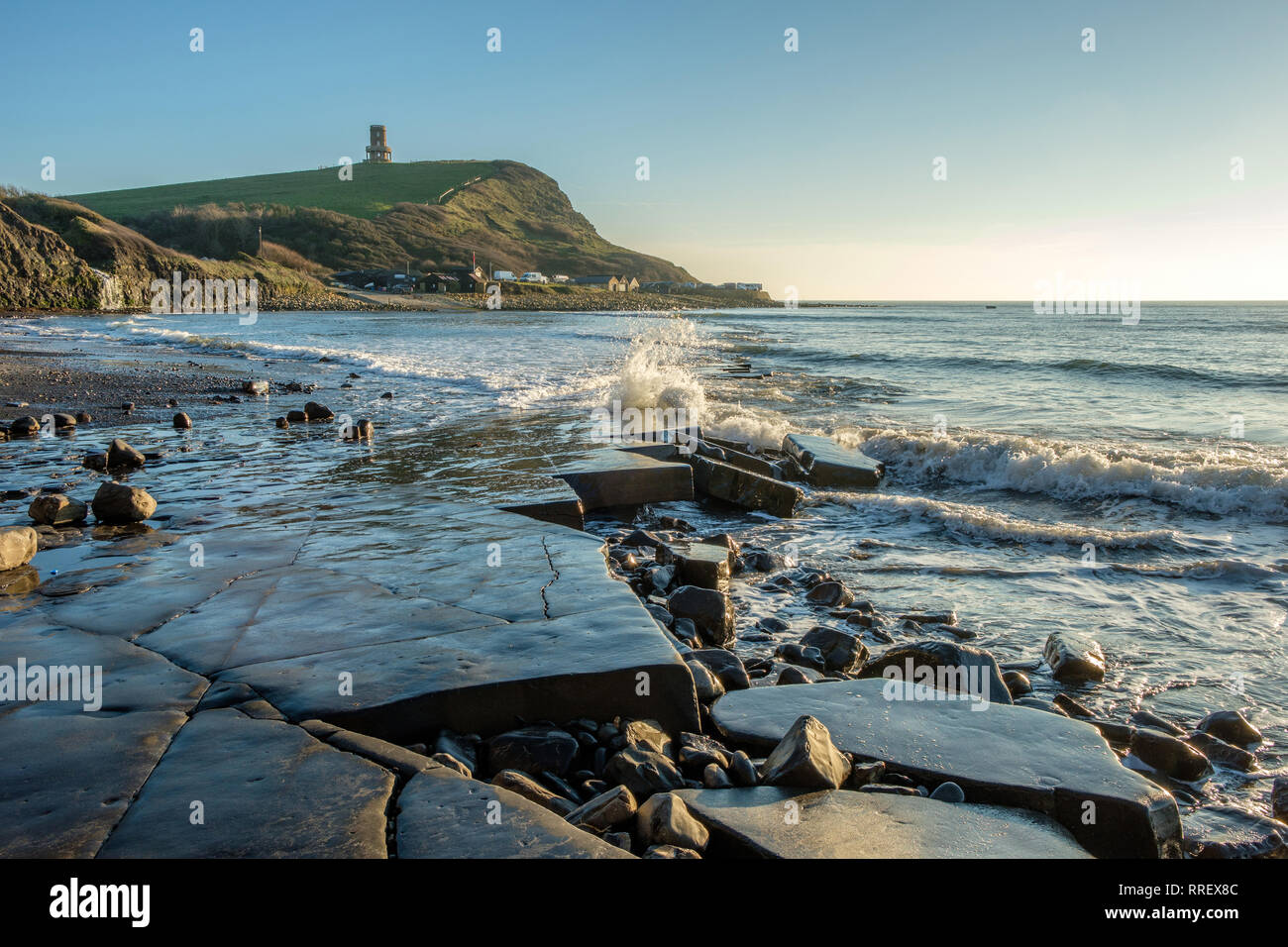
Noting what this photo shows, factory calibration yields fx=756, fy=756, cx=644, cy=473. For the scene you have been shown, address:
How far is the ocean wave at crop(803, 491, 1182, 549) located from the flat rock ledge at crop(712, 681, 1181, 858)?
3835 millimetres

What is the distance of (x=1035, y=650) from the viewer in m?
4.30

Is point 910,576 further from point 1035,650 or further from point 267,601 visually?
point 267,601

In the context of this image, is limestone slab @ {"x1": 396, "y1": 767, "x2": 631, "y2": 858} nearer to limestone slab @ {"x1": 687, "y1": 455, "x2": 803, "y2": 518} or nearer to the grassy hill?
limestone slab @ {"x1": 687, "y1": 455, "x2": 803, "y2": 518}

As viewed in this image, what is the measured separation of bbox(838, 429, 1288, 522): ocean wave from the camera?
7.57 meters

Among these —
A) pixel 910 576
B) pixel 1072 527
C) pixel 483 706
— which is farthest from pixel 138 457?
pixel 1072 527

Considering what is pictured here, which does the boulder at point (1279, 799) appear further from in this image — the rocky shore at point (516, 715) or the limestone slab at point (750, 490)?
the limestone slab at point (750, 490)

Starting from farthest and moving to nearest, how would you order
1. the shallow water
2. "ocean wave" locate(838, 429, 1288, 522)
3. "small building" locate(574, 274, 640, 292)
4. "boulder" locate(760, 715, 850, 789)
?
"small building" locate(574, 274, 640, 292)
"ocean wave" locate(838, 429, 1288, 522)
the shallow water
"boulder" locate(760, 715, 850, 789)

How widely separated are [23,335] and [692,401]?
23.5m

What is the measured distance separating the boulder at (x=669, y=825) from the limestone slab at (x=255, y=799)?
29.9 inches

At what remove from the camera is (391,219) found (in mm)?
114062

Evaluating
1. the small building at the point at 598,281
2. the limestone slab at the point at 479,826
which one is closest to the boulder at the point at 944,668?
the limestone slab at the point at 479,826

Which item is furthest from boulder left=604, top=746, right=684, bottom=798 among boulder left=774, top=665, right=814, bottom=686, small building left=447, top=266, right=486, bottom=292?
small building left=447, top=266, right=486, bottom=292

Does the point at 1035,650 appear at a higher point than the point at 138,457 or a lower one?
lower

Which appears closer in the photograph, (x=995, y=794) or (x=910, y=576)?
(x=995, y=794)
